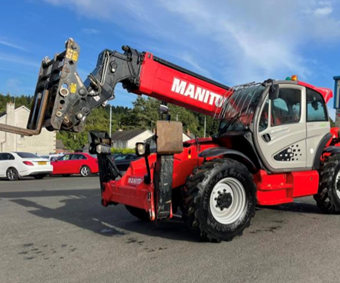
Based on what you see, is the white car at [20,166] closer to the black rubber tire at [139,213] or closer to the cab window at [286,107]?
the black rubber tire at [139,213]

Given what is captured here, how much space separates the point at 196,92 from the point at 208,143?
0.97 metres

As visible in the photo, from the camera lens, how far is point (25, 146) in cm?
4722

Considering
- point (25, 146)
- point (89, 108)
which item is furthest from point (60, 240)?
point (25, 146)

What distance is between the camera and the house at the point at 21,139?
144 ft

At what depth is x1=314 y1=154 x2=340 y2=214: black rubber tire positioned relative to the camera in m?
6.54

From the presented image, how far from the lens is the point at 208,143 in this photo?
6387 mm

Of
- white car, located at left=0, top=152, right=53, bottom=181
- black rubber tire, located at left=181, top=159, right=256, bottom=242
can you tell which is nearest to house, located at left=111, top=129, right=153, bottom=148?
white car, located at left=0, top=152, right=53, bottom=181

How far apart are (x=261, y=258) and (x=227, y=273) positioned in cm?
70

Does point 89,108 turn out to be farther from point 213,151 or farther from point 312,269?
point 312,269

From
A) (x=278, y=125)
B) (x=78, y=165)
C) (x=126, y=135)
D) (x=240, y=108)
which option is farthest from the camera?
(x=126, y=135)

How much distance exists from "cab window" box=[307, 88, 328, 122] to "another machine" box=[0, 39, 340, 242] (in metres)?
0.02

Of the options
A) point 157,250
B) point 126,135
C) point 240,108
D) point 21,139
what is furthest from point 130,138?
point 157,250

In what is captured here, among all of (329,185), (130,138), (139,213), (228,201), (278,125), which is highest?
(130,138)

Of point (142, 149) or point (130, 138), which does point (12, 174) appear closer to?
point (142, 149)
